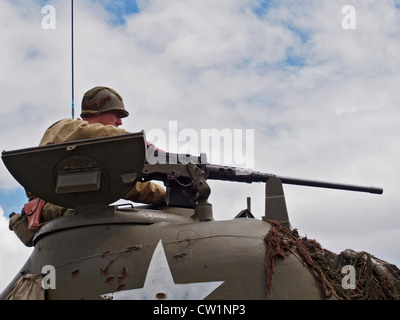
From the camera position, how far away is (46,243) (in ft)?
18.2

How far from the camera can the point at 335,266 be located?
5414mm

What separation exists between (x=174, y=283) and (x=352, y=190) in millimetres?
3790

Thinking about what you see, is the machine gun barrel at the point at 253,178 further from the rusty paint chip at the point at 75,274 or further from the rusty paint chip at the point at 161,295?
the rusty paint chip at the point at 161,295

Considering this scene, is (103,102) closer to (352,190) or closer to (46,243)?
(46,243)

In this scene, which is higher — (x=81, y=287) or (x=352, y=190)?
(x=352, y=190)

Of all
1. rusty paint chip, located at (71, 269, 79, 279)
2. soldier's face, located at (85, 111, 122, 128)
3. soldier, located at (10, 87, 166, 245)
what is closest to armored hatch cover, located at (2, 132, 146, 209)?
soldier, located at (10, 87, 166, 245)

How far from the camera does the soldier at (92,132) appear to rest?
Answer: 5762mm

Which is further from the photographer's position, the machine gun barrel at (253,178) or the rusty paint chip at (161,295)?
the machine gun barrel at (253,178)

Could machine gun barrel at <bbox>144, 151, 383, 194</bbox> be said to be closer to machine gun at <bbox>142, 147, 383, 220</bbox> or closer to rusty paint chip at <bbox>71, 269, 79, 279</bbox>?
machine gun at <bbox>142, 147, 383, 220</bbox>

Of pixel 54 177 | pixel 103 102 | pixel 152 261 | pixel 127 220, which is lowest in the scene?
pixel 152 261

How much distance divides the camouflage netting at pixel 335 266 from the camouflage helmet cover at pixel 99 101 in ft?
7.93

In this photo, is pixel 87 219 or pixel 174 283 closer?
pixel 174 283

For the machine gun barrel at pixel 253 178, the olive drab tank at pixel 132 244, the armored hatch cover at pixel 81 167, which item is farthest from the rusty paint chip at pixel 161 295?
the machine gun barrel at pixel 253 178
